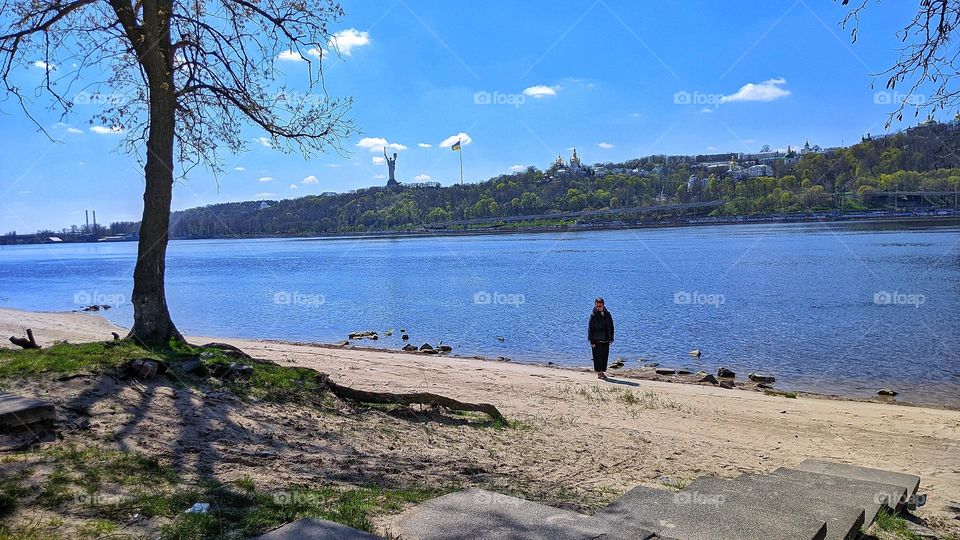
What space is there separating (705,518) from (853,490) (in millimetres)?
1827

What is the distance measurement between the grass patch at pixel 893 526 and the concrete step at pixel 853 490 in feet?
0.18

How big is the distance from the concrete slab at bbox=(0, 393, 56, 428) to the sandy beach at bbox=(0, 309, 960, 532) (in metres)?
0.53

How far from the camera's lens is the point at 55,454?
543 cm

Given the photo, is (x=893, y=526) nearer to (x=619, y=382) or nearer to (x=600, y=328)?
(x=619, y=382)

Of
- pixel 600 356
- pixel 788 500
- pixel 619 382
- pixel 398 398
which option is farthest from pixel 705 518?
pixel 600 356

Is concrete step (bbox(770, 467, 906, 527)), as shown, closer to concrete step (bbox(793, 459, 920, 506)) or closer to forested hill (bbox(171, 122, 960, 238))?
concrete step (bbox(793, 459, 920, 506))

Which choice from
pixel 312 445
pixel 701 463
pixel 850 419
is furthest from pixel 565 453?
pixel 850 419

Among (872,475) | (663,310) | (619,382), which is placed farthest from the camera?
(663,310)

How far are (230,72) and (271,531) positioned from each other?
978 centimetres

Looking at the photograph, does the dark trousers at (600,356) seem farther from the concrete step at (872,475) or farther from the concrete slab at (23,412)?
the concrete slab at (23,412)

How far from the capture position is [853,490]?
5918mm

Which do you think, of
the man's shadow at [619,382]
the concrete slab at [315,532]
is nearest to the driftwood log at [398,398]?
the concrete slab at [315,532]

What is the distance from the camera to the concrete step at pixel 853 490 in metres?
5.54

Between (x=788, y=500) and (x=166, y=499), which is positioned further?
(x=788, y=500)
